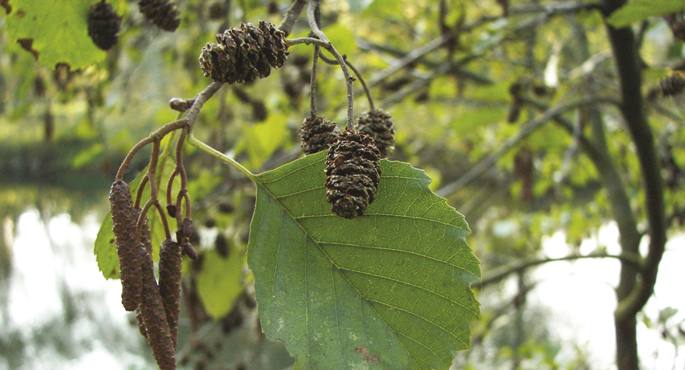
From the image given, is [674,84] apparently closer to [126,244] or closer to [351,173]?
[351,173]

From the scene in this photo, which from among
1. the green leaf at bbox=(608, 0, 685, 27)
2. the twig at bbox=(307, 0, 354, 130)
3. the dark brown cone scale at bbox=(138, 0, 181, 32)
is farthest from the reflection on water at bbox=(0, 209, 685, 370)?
the twig at bbox=(307, 0, 354, 130)

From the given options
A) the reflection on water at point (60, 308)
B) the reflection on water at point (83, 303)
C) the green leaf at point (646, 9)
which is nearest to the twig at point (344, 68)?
the green leaf at point (646, 9)

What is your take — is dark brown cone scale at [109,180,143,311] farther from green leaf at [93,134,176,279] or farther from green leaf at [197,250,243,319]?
green leaf at [197,250,243,319]

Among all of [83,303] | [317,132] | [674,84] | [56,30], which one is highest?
[83,303]

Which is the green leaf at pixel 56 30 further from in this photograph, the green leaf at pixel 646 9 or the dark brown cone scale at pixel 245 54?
the green leaf at pixel 646 9

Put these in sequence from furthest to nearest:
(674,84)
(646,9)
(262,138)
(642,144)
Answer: (262,138) → (642,144) → (674,84) → (646,9)

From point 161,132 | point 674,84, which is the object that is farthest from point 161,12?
point 674,84
